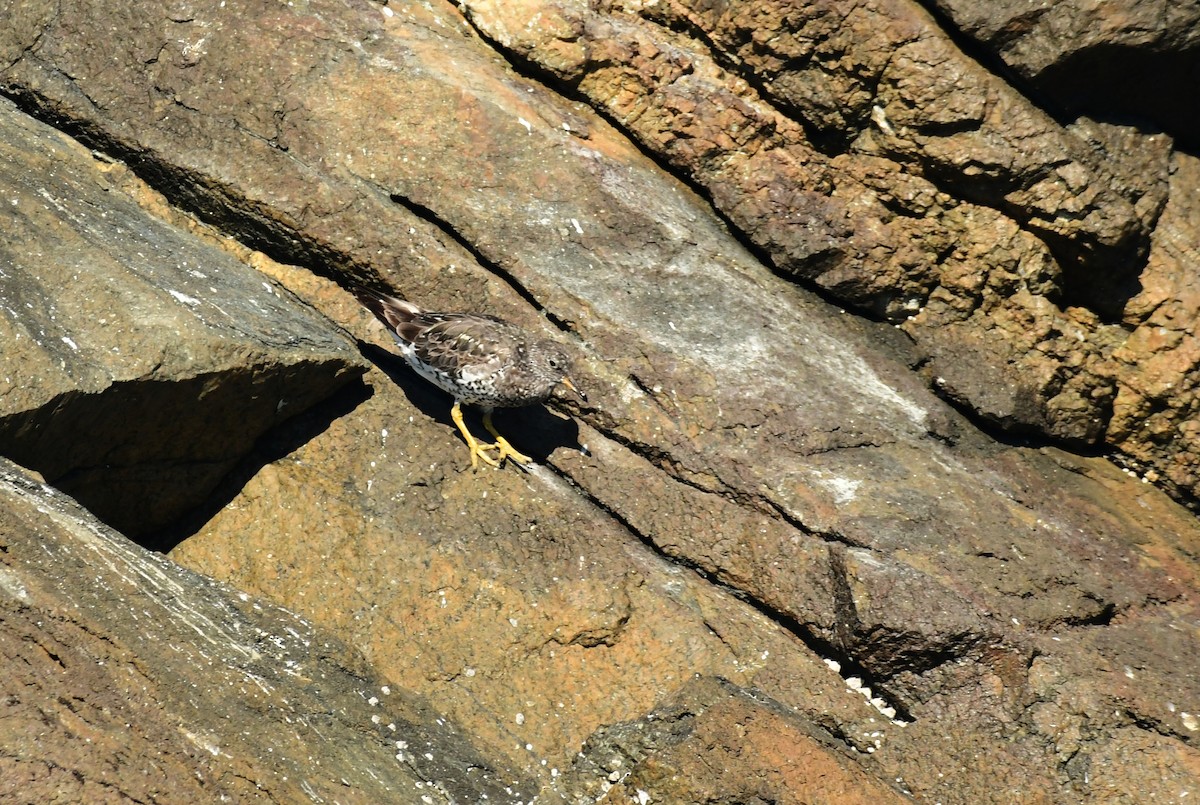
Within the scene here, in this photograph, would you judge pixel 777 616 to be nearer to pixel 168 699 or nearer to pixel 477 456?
pixel 477 456

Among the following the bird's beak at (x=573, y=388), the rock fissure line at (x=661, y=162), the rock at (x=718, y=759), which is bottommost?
the rock at (x=718, y=759)

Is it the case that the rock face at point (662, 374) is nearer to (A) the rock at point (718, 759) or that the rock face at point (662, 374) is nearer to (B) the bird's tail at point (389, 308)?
(A) the rock at point (718, 759)

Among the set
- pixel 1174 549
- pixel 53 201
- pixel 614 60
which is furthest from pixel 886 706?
pixel 53 201

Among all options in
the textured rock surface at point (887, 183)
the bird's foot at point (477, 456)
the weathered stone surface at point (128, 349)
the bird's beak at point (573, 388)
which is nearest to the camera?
the weathered stone surface at point (128, 349)

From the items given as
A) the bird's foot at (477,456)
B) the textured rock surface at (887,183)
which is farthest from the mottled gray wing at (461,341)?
the textured rock surface at (887,183)

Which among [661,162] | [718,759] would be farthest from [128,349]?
[661,162]

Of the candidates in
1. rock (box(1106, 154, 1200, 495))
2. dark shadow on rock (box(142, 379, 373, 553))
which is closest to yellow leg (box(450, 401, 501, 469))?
dark shadow on rock (box(142, 379, 373, 553))

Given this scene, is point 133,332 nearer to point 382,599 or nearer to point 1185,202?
point 382,599
